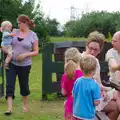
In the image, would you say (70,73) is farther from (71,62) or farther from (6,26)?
(6,26)

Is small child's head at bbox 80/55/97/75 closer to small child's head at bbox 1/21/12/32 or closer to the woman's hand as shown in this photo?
the woman's hand

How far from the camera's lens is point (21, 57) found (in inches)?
272

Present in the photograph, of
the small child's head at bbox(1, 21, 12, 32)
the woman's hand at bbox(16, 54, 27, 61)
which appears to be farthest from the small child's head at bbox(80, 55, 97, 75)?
the small child's head at bbox(1, 21, 12, 32)

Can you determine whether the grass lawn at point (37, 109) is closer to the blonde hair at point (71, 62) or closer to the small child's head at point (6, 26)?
the small child's head at point (6, 26)

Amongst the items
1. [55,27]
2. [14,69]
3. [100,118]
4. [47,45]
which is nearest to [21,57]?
[14,69]

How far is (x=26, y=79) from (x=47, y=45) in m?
1.32

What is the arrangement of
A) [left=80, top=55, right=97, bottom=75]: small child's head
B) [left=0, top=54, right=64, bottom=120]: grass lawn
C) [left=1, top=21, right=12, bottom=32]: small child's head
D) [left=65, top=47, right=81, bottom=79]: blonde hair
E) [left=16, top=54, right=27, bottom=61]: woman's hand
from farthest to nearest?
1. [left=1, top=21, right=12, bottom=32]: small child's head
2. [left=0, top=54, right=64, bottom=120]: grass lawn
3. [left=16, top=54, right=27, bottom=61]: woman's hand
4. [left=65, top=47, right=81, bottom=79]: blonde hair
5. [left=80, top=55, right=97, bottom=75]: small child's head

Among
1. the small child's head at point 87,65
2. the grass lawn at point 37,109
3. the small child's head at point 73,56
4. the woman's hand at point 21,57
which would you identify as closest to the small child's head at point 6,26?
the woman's hand at point 21,57

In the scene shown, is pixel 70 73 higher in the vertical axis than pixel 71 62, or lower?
lower

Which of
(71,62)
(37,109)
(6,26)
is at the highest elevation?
(6,26)

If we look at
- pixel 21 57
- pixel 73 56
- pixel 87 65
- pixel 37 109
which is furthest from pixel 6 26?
pixel 87 65

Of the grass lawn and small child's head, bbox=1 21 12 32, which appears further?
small child's head, bbox=1 21 12 32

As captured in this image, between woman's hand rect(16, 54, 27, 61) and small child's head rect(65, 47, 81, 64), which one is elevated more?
small child's head rect(65, 47, 81, 64)

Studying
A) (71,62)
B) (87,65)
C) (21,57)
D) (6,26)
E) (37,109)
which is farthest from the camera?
(37,109)
